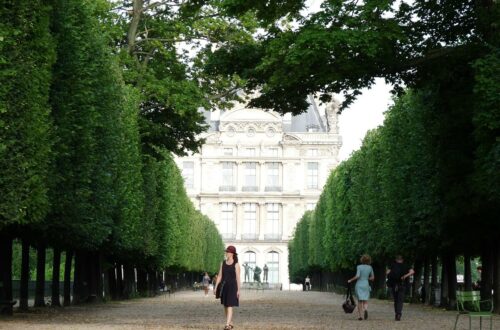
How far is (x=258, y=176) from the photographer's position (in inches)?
6260

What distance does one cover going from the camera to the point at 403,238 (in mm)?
41219

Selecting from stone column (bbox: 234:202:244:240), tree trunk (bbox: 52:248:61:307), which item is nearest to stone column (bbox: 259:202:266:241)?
stone column (bbox: 234:202:244:240)

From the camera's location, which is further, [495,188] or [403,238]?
[403,238]

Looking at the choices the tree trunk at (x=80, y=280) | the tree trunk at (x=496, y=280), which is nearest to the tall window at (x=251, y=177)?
the tree trunk at (x=80, y=280)

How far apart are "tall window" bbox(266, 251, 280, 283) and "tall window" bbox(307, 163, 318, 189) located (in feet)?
38.3

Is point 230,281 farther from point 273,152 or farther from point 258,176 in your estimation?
point 258,176

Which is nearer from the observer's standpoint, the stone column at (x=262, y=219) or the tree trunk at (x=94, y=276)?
the tree trunk at (x=94, y=276)

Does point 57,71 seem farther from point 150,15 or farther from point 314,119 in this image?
point 314,119

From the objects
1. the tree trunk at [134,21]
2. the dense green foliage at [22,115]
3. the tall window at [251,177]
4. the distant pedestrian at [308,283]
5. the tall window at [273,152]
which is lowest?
the distant pedestrian at [308,283]

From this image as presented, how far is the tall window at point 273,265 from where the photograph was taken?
15388cm

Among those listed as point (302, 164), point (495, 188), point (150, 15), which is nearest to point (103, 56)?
point (150, 15)

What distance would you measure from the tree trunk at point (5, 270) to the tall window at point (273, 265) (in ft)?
409

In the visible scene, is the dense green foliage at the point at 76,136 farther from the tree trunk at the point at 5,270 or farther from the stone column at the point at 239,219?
the stone column at the point at 239,219

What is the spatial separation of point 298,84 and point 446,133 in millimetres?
6760
